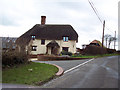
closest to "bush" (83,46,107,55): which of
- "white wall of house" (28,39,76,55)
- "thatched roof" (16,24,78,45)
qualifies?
"white wall of house" (28,39,76,55)

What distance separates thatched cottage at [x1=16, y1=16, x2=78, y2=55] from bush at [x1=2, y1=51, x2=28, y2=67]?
24.4 meters

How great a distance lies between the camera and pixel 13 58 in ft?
37.2

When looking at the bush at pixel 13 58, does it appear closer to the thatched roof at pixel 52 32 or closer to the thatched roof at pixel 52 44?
the thatched roof at pixel 52 44

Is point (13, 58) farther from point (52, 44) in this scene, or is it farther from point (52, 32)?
point (52, 32)

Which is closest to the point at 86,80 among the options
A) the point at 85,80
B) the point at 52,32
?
the point at 85,80

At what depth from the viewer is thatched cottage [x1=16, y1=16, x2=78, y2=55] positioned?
3822 centimetres

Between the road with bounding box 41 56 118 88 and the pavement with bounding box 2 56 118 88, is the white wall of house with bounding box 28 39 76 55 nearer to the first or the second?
the pavement with bounding box 2 56 118 88

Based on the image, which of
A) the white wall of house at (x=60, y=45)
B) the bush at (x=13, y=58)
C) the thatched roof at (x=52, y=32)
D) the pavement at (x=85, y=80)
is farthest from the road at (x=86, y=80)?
the thatched roof at (x=52, y=32)

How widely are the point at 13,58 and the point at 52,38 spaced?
28.0 m

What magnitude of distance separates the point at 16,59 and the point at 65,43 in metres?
27.4

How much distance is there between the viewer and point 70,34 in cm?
3875

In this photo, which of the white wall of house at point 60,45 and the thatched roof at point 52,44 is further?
the white wall of house at point 60,45

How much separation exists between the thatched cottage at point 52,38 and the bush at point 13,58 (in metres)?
24.4

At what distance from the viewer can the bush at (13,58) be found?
34.4 feet
